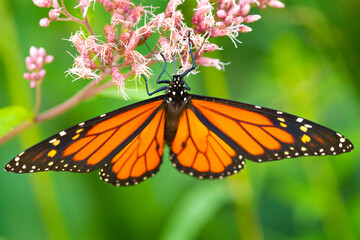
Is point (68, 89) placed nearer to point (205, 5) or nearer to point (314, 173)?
point (205, 5)

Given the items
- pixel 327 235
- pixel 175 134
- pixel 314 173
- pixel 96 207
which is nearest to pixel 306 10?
pixel 314 173

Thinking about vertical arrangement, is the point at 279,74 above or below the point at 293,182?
above

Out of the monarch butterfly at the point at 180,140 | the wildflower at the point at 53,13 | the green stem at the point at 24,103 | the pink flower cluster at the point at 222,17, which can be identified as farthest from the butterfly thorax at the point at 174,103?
the green stem at the point at 24,103

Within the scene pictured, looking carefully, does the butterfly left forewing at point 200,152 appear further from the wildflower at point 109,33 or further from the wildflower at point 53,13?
the wildflower at point 53,13

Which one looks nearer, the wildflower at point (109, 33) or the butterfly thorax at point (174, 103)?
the wildflower at point (109, 33)

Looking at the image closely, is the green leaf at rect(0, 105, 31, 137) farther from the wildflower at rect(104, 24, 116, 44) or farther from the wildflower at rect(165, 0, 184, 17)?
the wildflower at rect(165, 0, 184, 17)

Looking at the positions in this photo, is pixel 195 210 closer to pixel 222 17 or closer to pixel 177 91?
pixel 177 91

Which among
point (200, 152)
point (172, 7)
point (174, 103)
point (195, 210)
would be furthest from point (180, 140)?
point (172, 7)
